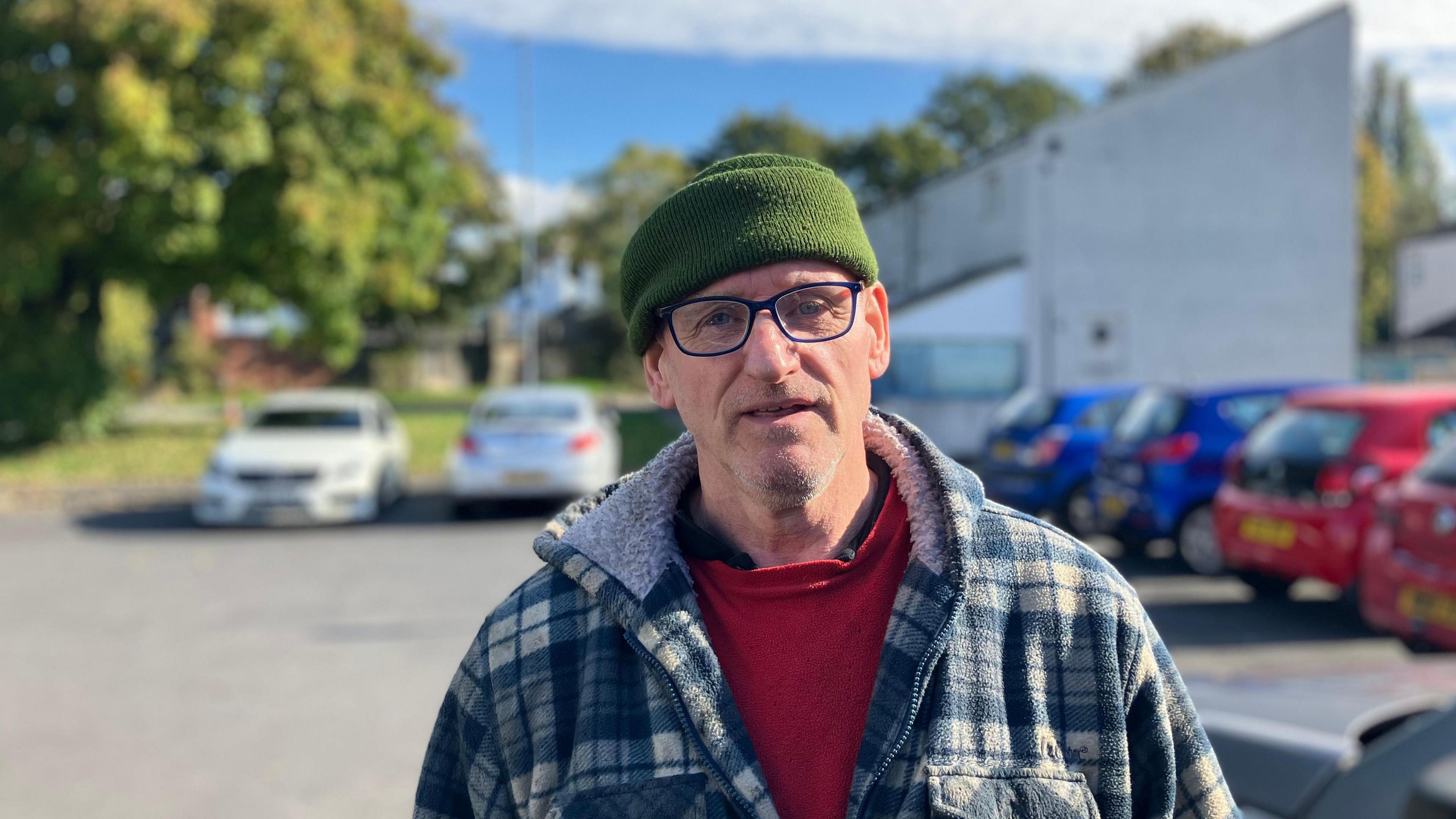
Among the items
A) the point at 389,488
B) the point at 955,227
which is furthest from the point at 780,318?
the point at 955,227

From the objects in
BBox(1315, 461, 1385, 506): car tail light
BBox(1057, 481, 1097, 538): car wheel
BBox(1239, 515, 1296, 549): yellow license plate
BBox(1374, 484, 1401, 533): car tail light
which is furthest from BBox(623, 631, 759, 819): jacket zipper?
BBox(1057, 481, 1097, 538): car wheel

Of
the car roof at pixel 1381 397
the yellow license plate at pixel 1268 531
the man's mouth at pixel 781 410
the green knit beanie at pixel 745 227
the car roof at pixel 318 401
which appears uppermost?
the green knit beanie at pixel 745 227

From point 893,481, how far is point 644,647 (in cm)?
48

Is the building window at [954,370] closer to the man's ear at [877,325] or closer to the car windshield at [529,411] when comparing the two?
the car windshield at [529,411]

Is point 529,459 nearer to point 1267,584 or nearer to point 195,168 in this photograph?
point 1267,584

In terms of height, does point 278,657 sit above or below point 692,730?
below

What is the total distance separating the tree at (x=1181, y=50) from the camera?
43.9 m

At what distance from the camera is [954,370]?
76.1 feet

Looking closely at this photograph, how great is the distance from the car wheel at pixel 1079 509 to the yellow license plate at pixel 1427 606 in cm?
553

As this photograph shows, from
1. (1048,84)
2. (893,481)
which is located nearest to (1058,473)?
(893,481)

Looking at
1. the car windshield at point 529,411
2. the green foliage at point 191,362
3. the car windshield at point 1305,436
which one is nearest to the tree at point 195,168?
the car windshield at point 529,411

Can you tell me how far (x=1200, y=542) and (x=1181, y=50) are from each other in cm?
3984

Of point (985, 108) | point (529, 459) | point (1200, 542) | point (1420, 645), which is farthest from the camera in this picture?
point (985, 108)

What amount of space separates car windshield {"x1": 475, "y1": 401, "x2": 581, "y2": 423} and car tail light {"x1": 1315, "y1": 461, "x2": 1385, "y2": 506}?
851 cm
